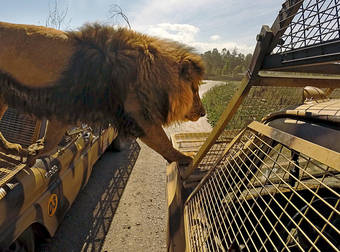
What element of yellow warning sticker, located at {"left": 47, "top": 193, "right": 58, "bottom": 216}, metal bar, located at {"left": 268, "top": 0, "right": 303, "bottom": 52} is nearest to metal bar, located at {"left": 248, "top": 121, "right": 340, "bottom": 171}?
metal bar, located at {"left": 268, "top": 0, "right": 303, "bottom": 52}

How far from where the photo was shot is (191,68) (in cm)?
189

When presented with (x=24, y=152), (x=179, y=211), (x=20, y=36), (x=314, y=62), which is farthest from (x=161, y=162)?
(x=314, y=62)

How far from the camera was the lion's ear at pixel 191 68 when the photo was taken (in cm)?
187

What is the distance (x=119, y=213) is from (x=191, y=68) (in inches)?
92.9

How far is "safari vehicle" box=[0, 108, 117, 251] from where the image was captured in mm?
1637

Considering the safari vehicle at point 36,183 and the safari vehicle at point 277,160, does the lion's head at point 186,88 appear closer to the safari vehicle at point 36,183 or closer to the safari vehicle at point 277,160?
the safari vehicle at point 277,160

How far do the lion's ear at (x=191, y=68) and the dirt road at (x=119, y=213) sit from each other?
2.83ft

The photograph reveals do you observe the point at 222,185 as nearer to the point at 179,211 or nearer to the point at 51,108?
the point at 179,211

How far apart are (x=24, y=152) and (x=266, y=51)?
8.12 feet

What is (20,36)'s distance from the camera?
159cm

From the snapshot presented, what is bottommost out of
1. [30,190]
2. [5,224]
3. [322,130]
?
[5,224]

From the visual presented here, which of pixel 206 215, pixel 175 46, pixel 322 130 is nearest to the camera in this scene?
pixel 322 130

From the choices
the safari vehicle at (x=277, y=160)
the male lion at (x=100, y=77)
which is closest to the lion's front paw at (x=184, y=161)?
the male lion at (x=100, y=77)

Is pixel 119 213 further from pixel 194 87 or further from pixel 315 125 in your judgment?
pixel 315 125
